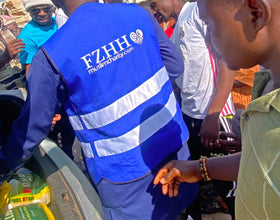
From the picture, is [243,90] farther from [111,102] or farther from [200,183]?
[111,102]

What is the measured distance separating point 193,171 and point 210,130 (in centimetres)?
71

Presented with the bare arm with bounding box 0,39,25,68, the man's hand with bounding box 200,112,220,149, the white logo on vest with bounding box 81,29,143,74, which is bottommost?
the man's hand with bounding box 200,112,220,149

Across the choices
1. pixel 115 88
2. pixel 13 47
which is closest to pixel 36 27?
pixel 13 47

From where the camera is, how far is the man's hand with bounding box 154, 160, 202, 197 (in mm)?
1277

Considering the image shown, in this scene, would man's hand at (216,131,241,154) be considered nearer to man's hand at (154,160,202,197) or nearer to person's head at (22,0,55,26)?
man's hand at (154,160,202,197)

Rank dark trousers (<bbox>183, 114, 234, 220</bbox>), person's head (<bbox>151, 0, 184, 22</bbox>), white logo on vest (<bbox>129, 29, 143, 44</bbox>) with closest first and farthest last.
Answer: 1. white logo on vest (<bbox>129, 29, 143, 44</bbox>)
2. dark trousers (<bbox>183, 114, 234, 220</bbox>)
3. person's head (<bbox>151, 0, 184, 22</bbox>)

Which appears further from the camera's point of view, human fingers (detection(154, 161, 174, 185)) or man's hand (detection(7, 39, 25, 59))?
man's hand (detection(7, 39, 25, 59))

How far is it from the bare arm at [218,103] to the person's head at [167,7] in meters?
1.34

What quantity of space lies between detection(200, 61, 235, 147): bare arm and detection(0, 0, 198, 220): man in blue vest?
0.36 m

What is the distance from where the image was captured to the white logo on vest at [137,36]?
4.68 feet

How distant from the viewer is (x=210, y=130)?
1917 millimetres

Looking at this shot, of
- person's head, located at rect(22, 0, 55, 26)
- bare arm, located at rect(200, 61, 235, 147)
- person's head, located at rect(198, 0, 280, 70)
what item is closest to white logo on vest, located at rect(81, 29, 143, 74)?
person's head, located at rect(198, 0, 280, 70)

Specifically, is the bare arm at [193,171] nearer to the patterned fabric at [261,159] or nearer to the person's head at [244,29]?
the patterned fabric at [261,159]

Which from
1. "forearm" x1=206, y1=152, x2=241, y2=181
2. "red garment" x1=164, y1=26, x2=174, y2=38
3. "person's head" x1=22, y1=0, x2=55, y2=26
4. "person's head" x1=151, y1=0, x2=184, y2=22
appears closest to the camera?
"forearm" x1=206, y1=152, x2=241, y2=181
